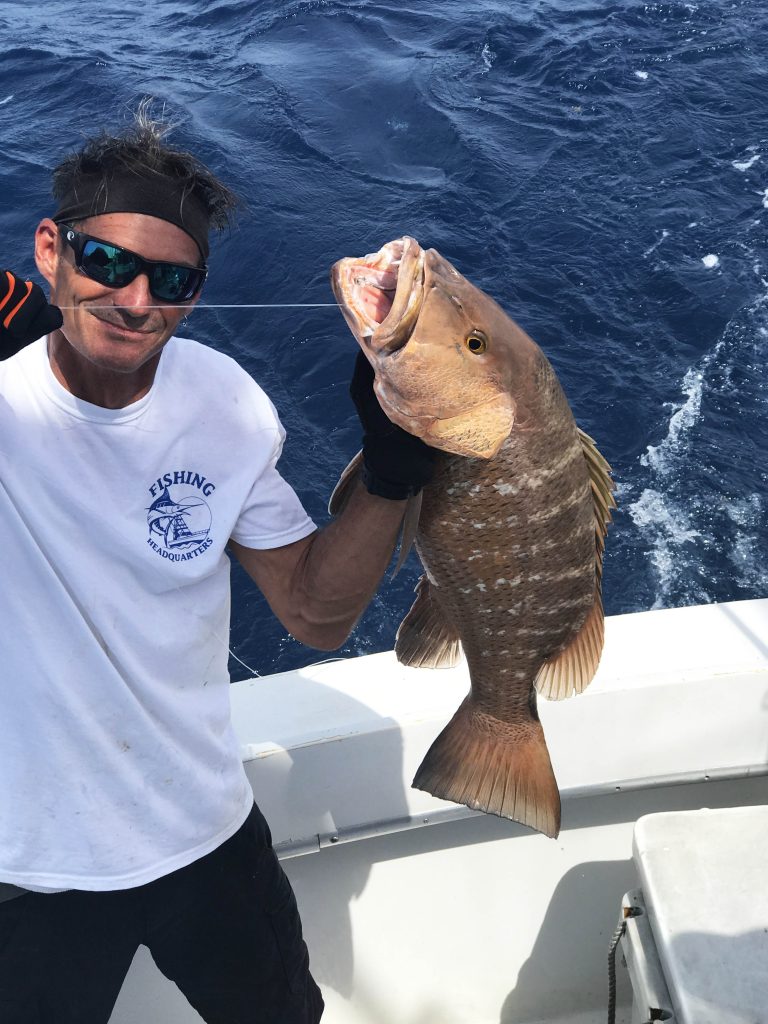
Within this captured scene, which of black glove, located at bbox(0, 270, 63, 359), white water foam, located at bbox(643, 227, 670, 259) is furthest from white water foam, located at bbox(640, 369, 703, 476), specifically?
black glove, located at bbox(0, 270, 63, 359)

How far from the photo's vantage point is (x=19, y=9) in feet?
46.4

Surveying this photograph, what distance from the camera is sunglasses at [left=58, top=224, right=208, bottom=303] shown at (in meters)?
2.08

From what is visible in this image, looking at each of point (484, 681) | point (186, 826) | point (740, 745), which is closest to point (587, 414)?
point (740, 745)

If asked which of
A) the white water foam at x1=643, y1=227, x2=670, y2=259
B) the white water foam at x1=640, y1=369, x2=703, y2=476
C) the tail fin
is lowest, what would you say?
the white water foam at x1=640, y1=369, x2=703, y2=476

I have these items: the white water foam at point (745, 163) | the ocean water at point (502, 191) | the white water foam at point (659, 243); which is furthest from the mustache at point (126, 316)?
the white water foam at point (745, 163)

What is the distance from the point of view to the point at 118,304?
206 centimetres

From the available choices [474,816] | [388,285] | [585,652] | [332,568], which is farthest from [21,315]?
[474,816]

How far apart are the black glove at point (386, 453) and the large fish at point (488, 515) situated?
0.04m

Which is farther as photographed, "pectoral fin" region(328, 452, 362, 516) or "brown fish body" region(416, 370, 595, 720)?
"pectoral fin" region(328, 452, 362, 516)

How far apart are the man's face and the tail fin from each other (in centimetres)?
126

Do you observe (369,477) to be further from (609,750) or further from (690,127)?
(690,127)

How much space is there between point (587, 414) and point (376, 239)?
9.25 ft

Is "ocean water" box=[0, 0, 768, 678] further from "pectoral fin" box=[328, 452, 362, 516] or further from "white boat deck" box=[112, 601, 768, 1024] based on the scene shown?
"pectoral fin" box=[328, 452, 362, 516]

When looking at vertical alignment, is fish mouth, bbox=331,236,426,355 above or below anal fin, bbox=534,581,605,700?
above
